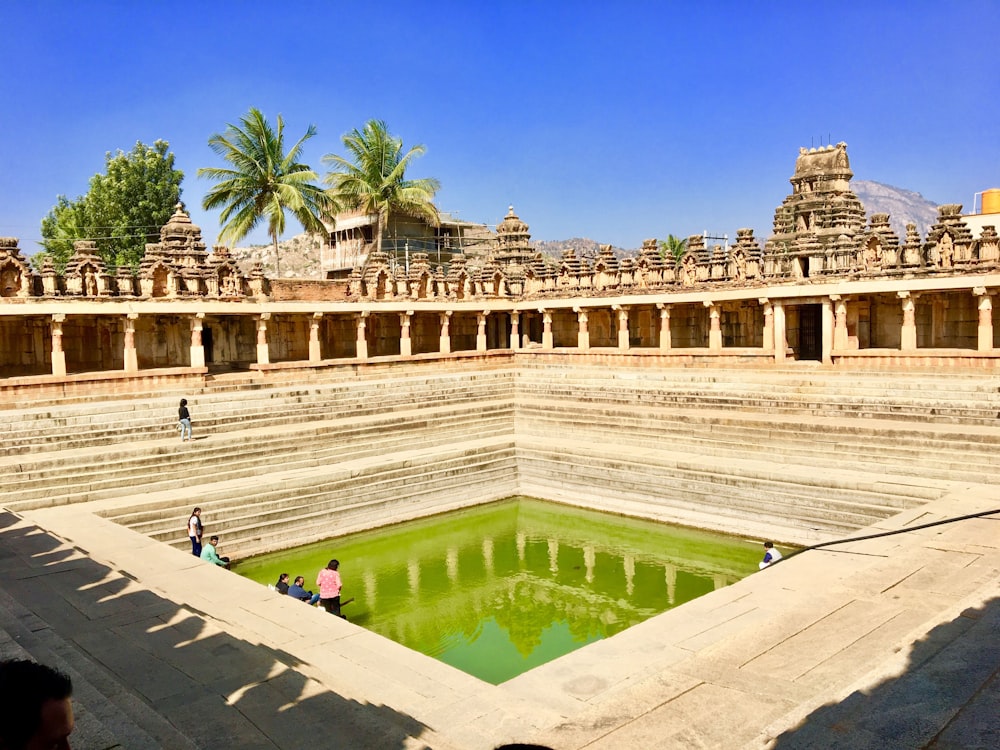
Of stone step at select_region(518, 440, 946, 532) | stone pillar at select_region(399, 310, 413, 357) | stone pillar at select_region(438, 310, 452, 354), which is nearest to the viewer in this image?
stone step at select_region(518, 440, 946, 532)

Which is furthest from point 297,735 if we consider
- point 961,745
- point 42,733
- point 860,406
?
point 860,406

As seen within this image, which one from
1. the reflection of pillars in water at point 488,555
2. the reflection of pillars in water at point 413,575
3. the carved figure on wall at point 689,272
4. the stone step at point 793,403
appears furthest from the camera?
the carved figure on wall at point 689,272

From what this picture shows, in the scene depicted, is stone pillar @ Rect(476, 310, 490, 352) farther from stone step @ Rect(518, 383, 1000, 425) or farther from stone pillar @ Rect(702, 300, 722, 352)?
stone pillar @ Rect(702, 300, 722, 352)

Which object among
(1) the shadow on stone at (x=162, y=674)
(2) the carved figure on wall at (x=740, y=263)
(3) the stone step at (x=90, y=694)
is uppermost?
(2) the carved figure on wall at (x=740, y=263)

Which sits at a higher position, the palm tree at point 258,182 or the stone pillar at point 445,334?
the palm tree at point 258,182

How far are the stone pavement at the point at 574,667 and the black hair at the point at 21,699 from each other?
8.78ft

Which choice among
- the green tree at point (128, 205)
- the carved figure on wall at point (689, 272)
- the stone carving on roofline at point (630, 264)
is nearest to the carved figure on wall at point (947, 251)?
the stone carving on roofline at point (630, 264)

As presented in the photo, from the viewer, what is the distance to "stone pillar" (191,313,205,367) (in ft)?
70.3

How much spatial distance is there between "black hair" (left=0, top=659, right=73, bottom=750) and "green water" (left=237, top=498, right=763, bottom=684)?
7.99 metres

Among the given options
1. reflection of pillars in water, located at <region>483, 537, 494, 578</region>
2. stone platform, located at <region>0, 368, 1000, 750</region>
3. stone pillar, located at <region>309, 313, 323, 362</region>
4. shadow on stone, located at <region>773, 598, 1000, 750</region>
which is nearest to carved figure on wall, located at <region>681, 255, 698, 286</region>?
stone platform, located at <region>0, 368, 1000, 750</region>

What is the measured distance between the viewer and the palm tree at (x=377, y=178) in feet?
116

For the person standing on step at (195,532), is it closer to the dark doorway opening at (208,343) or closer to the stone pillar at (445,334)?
the dark doorway opening at (208,343)

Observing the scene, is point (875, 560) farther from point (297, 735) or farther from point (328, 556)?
point (328, 556)

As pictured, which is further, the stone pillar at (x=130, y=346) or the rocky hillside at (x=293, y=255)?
the rocky hillside at (x=293, y=255)
